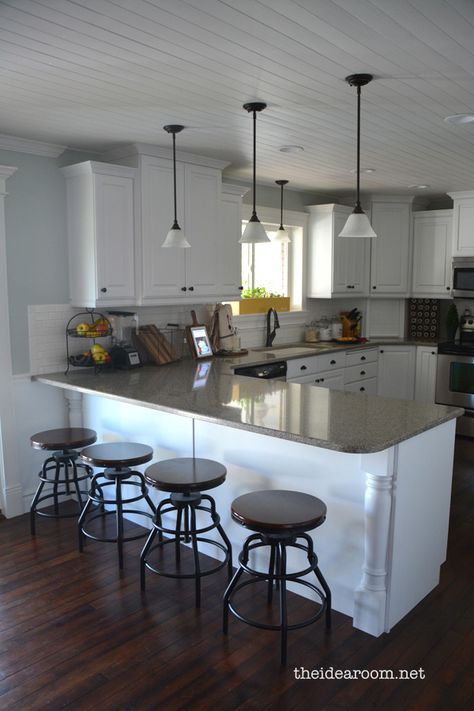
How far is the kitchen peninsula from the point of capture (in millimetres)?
2420

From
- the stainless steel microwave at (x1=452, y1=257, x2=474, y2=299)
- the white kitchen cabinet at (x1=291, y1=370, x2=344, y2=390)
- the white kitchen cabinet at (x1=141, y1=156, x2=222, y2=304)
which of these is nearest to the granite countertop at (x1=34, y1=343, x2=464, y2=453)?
the white kitchen cabinet at (x1=141, y1=156, x2=222, y2=304)

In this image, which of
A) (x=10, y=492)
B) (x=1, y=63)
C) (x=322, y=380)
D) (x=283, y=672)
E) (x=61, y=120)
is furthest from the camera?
(x=322, y=380)

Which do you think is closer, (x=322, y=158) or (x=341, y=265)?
(x=322, y=158)

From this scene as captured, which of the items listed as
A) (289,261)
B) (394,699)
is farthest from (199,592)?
(289,261)

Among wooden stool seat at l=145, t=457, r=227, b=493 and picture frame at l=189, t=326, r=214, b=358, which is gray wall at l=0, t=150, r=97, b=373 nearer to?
picture frame at l=189, t=326, r=214, b=358

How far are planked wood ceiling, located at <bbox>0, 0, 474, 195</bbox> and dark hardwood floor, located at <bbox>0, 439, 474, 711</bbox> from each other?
239 centimetres

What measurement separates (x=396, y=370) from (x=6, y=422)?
397cm

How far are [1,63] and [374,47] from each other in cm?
151

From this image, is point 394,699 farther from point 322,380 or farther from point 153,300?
point 322,380

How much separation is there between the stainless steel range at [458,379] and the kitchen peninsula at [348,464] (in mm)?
2881

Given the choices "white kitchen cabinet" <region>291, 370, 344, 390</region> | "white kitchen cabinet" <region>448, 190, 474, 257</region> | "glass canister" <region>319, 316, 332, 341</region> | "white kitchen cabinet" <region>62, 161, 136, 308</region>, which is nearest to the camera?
"white kitchen cabinet" <region>62, 161, 136, 308</region>

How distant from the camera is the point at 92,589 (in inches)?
113

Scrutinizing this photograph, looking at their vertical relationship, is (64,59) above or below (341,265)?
above

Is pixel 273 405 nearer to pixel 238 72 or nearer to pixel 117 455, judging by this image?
pixel 117 455
